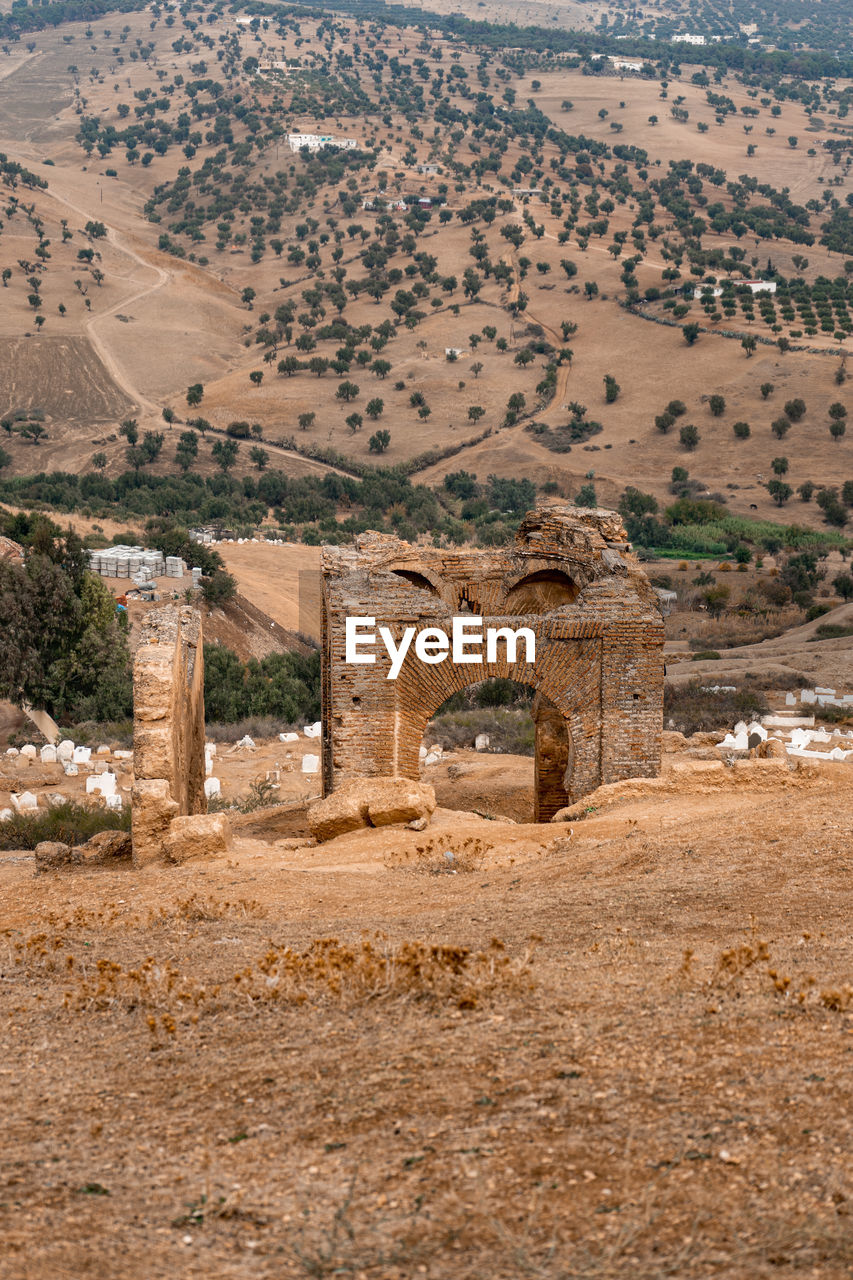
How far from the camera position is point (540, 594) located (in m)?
21.4

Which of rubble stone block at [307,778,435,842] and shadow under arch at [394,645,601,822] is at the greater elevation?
shadow under arch at [394,645,601,822]

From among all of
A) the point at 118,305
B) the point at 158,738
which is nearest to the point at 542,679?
the point at 158,738

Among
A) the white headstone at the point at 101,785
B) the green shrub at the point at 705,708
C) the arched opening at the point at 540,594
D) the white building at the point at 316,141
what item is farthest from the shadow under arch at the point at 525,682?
the white building at the point at 316,141

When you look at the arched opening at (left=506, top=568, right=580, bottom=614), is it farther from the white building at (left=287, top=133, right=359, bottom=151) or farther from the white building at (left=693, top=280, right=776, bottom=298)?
the white building at (left=287, top=133, right=359, bottom=151)

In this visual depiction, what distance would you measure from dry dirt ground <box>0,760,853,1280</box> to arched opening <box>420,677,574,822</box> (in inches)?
264

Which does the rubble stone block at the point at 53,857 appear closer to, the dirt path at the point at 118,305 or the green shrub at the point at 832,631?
the green shrub at the point at 832,631

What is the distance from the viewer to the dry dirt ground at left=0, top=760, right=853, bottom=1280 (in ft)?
15.7

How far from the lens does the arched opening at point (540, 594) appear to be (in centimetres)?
2117

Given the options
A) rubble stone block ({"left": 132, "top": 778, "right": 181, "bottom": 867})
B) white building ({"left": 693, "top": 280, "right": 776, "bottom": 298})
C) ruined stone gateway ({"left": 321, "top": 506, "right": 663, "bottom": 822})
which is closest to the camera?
rubble stone block ({"left": 132, "top": 778, "right": 181, "bottom": 867})

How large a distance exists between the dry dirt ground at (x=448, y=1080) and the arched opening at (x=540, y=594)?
1045 centimetres

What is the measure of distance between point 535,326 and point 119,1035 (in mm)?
84289

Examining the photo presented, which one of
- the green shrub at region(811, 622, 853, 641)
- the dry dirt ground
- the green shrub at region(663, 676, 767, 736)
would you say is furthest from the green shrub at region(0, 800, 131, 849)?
the green shrub at region(811, 622, 853, 641)

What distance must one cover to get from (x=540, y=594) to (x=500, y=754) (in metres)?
5.28

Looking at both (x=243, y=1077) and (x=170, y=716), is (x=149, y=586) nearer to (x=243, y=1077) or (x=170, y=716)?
(x=170, y=716)
